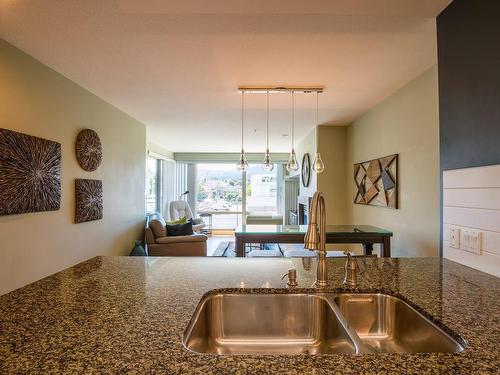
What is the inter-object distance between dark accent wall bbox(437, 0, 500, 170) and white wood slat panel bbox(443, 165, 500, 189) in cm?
3

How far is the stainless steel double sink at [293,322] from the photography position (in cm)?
104

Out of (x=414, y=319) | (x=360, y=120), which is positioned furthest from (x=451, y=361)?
(x=360, y=120)

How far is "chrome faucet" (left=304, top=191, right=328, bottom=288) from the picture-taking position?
1115 mm

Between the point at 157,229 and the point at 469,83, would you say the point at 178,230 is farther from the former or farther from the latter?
the point at 469,83

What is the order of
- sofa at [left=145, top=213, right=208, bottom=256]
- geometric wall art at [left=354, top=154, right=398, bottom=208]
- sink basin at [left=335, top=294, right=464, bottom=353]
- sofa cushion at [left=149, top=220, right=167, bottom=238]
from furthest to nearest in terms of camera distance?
sofa cushion at [left=149, top=220, right=167, bottom=238]
sofa at [left=145, top=213, right=208, bottom=256]
geometric wall art at [left=354, top=154, right=398, bottom=208]
sink basin at [left=335, top=294, right=464, bottom=353]

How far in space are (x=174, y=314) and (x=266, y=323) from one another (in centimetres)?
39

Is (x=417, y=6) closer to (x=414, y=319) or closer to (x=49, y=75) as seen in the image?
(x=414, y=319)

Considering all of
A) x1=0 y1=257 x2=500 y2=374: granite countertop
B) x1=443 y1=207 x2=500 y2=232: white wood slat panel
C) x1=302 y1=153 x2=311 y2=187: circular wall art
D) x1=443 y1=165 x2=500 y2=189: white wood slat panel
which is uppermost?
x1=302 y1=153 x2=311 y2=187: circular wall art

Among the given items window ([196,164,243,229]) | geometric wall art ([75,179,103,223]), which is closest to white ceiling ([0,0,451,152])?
geometric wall art ([75,179,103,223])

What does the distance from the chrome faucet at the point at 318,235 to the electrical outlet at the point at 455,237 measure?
76 cm

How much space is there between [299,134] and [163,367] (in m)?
5.23

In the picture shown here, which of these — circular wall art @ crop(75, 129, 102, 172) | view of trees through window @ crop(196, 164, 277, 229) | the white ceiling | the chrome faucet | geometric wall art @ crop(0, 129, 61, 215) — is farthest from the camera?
view of trees through window @ crop(196, 164, 277, 229)

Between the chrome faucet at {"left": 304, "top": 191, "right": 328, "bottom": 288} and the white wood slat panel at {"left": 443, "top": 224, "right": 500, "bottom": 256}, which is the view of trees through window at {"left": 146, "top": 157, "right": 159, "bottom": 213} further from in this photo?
the white wood slat panel at {"left": 443, "top": 224, "right": 500, "bottom": 256}

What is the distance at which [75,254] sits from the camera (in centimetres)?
309
